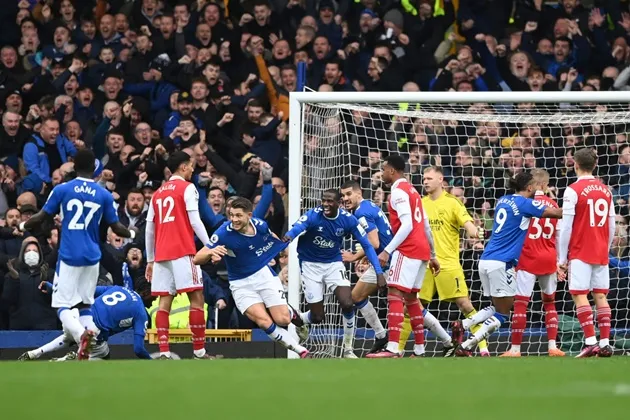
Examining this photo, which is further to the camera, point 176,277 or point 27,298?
point 27,298

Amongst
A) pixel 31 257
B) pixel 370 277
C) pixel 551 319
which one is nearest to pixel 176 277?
pixel 370 277

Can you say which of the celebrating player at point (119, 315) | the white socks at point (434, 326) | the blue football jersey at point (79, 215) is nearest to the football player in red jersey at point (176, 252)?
the celebrating player at point (119, 315)

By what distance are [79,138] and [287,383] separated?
31.4 feet

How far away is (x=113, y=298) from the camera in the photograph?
1236 cm

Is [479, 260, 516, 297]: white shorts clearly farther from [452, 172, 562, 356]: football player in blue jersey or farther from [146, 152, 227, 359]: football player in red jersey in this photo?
[146, 152, 227, 359]: football player in red jersey

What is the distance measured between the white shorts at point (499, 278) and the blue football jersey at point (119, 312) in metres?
3.40

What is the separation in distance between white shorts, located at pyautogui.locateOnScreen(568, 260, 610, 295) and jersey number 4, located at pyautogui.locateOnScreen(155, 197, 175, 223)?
3759mm

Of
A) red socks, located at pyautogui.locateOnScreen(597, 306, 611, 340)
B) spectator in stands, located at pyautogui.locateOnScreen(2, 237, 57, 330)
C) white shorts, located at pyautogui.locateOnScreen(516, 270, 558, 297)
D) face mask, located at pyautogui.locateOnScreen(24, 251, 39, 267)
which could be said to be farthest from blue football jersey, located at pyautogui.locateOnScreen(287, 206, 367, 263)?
spectator in stands, located at pyautogui.locateOnScreen(2, 237, 57, 330)

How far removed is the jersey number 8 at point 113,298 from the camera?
40.5ft

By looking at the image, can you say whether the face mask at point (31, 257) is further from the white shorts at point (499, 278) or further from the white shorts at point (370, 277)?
the white shorts at point (499, 278)

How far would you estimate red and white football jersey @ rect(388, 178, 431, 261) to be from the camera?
1251 centimetres

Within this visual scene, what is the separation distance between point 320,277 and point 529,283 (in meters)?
2.10

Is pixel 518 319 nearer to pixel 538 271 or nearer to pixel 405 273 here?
pixel 538 271

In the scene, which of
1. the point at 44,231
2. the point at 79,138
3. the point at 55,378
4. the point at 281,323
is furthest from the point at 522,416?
the point at 79,138
